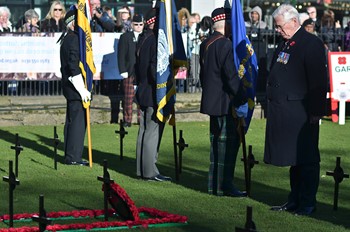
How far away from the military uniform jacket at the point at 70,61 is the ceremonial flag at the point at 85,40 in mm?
98

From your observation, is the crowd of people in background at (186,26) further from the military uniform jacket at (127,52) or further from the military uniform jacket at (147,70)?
the military uniform jacket at (147,70)

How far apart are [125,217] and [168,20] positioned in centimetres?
403

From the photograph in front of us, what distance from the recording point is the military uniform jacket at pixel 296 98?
12375mm

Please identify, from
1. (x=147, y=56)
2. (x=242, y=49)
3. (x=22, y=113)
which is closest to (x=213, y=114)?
(x=242, y=49)

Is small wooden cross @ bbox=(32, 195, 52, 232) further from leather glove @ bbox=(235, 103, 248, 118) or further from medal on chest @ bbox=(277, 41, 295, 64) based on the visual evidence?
leather glove @ bbox=(235, 103, 248, 118)

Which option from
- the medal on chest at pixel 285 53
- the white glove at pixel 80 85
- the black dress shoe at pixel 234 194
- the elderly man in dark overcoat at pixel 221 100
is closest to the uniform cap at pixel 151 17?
the elderly man in dark overcoat at pixel 221 100

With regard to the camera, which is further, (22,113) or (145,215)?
(22,113)

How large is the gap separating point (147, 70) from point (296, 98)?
3.30 m

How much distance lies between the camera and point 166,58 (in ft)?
49.7

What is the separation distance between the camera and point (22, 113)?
74.7 feet

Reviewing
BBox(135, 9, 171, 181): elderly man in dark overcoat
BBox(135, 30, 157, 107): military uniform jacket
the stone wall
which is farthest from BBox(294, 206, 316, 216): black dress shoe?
the stone wall

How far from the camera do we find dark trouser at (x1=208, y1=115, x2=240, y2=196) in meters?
13.9

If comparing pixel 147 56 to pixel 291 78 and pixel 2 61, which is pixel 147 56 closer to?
pixel 291 78

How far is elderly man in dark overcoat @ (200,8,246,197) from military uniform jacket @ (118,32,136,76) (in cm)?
839
